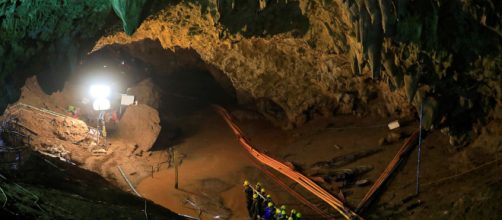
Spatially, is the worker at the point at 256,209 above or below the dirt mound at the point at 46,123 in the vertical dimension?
below

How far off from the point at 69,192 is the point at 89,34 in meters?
2.90

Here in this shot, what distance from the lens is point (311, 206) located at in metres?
9.17

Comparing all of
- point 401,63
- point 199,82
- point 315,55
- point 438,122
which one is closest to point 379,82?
point 315,55

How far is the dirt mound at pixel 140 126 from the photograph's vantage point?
1299 centimetres

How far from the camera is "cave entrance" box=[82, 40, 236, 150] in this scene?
1531 cm

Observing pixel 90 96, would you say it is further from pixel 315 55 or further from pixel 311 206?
pixel 311 206

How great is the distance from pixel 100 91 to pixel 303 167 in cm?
601

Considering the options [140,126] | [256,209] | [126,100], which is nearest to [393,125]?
[256,209]

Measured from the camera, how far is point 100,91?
41.2 feet

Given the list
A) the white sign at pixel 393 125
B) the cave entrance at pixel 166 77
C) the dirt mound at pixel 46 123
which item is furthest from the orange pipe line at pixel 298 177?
the dirt mound at pixel 46 123

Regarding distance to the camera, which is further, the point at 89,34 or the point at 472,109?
the point at 472,109

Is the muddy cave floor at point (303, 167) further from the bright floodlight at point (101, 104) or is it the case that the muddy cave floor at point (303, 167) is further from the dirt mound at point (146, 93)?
the dirt mound at point (146, 93)

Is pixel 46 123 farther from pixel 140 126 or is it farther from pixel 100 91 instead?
pixel 140 126

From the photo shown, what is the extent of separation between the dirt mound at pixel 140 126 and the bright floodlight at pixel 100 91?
3.73 ft
